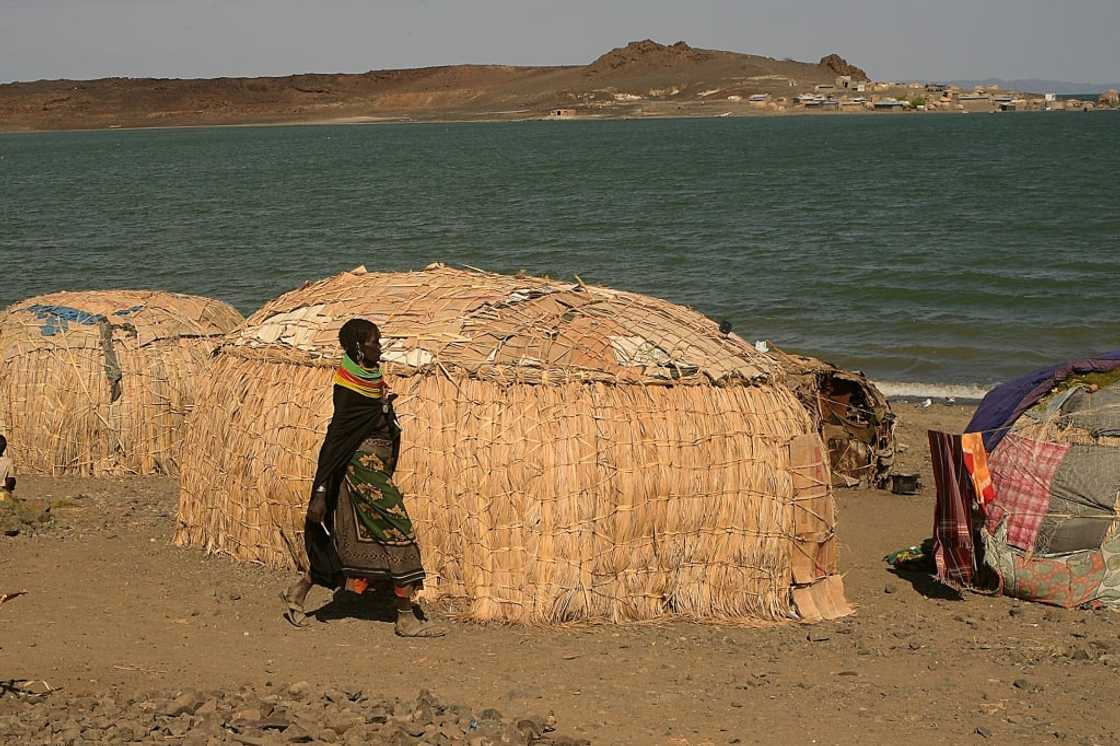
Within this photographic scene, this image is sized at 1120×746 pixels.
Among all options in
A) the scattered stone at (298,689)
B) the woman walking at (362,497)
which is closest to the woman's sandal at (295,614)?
the woman walking at (362,497)

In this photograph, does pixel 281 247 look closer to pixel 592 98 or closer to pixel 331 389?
pixel 331 389

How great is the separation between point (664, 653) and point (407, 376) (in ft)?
7.29

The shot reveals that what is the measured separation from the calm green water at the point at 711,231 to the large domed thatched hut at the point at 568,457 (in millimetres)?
11844

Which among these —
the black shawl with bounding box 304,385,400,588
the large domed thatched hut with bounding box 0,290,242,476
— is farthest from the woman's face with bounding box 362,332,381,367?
the large domed thatched hut with bounding box 0,290,242,476

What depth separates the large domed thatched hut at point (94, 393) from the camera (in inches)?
461

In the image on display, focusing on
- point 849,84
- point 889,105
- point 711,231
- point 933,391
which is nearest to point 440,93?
point 849,84

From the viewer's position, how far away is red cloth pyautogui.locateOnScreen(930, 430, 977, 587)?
9.13 m

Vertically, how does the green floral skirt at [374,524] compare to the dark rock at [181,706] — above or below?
above

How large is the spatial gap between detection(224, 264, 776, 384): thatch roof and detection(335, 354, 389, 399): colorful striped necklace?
57cm

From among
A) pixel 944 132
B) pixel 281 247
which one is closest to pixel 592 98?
pixel 944 132

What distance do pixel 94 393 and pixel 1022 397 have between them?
298 inches

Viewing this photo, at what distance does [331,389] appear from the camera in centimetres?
833

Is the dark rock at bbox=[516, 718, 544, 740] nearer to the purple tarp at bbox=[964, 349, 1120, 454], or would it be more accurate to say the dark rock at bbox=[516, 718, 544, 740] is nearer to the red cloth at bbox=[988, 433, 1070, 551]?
the red cloth at bbox=[988, 433, 1070, 551]

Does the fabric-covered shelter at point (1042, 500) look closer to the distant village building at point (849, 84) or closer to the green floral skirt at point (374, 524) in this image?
the green floral skirt at point (374, 524)
